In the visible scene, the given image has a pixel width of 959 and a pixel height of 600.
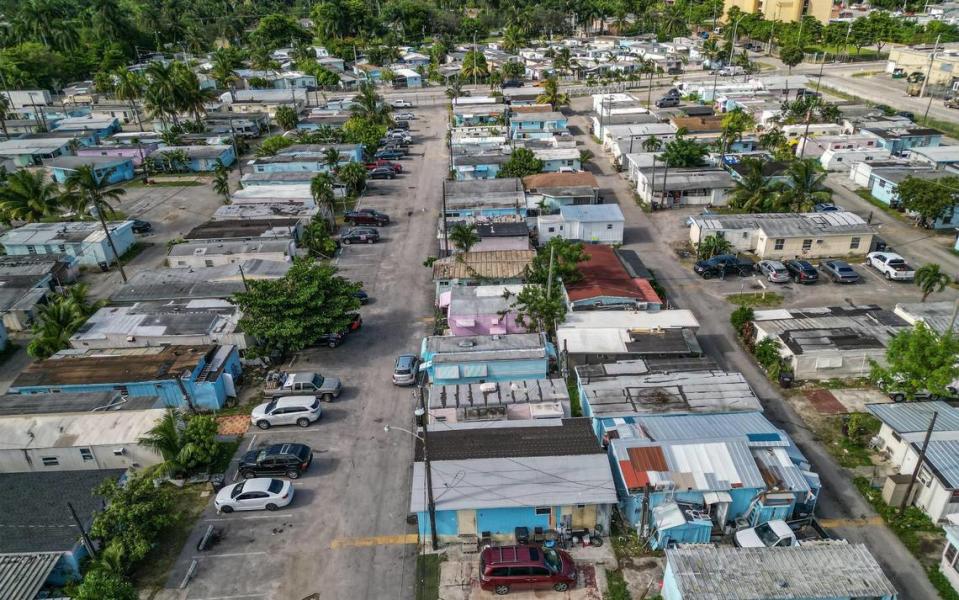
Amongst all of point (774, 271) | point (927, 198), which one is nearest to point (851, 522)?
point (774, 271)

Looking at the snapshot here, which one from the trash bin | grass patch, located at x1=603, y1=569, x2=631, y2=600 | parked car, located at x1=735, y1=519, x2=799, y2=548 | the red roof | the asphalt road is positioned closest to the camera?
grass patch, located at x1=603, y1=569, x2=631, y2=600

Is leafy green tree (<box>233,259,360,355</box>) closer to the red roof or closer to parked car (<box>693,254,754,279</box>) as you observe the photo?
the red roof

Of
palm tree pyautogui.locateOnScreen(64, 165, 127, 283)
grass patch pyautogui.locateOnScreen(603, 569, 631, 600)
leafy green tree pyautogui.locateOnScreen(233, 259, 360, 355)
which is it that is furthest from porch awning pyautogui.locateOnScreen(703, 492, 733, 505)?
A: palm tree pyautogui.locateOnScreen(64, 165, 127, 283)

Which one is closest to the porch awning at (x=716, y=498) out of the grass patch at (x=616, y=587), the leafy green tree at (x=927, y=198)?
the grass patch at (x=616, y=587)

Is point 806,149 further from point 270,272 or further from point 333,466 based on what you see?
point 333,466

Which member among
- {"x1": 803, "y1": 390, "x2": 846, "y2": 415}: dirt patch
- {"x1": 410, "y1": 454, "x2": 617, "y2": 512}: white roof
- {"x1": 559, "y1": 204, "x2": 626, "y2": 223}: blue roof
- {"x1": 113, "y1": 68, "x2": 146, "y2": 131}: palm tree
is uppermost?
{"x1": 113, "y1": 68, "x2": 146, "y2": 131}: palm tree

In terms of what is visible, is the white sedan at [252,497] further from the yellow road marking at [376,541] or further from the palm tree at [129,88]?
the palm tree at [129,88]

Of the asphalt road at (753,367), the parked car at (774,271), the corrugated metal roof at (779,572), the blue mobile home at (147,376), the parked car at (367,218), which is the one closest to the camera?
the corrugated metal roof at (779,572)
